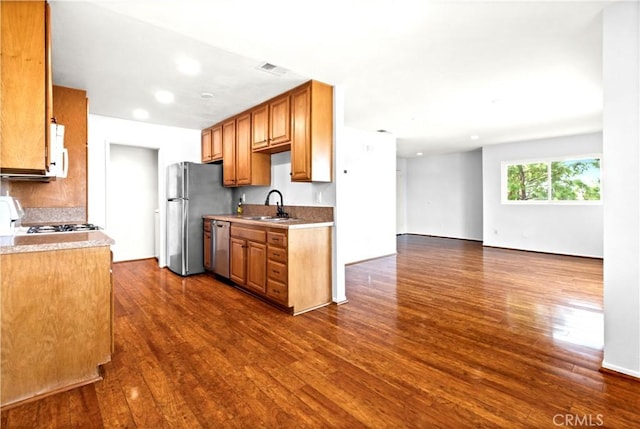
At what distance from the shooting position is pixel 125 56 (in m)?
2.76

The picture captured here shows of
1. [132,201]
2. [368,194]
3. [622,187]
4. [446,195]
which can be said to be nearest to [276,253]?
[622,187]

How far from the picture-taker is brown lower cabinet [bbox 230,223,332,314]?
3146mm

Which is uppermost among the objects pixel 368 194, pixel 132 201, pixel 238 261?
pixel 368 194

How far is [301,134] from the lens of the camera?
341 cm

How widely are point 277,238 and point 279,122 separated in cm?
146

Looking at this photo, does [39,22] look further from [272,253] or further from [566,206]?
[566,206]

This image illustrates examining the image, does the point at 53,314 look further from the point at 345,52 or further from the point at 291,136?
the point at 345,52

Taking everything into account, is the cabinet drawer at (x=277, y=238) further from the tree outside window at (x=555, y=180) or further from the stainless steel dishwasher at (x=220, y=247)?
the tree outside window at (x=555, y=180)

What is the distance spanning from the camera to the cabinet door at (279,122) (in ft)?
11.9

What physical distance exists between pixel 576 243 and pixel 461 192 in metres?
2.96

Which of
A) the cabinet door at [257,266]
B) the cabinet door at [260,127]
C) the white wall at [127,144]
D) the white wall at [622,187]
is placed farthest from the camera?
the white wall at [127,144]

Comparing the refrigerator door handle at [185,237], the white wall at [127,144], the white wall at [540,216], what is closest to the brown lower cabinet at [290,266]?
the refrigerator door handle at [185,237]

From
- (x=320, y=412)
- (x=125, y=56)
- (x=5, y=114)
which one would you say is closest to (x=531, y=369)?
(x=320, y=412)

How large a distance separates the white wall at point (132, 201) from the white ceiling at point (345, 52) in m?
1.36
